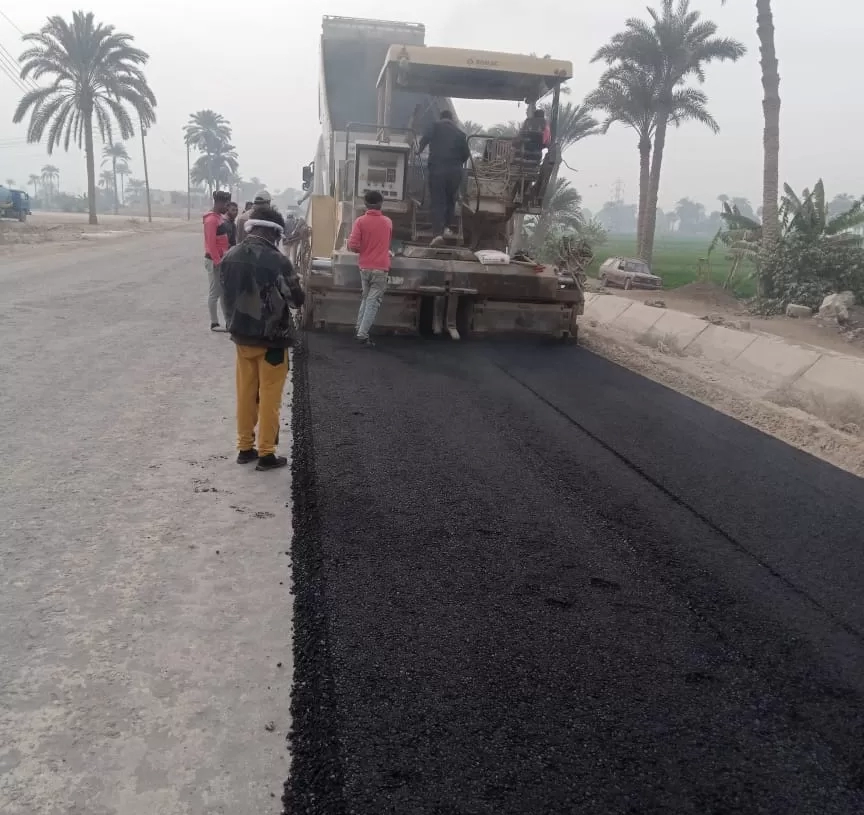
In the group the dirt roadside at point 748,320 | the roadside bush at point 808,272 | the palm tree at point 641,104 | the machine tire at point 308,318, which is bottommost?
the dirt roadside at point 748,320

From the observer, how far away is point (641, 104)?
27.8 metres

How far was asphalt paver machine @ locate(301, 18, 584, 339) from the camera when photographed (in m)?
8.60

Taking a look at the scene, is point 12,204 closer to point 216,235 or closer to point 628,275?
point 628,275

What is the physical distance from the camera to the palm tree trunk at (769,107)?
670 inches

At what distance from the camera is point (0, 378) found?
5.93 meters

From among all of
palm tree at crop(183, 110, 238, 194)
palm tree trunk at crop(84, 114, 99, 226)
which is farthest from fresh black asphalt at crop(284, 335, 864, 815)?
palm tree at crop(183, 110, 238, 194)

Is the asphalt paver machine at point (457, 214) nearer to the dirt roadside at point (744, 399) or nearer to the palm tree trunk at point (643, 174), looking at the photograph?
the dirt roadside at point (744, 399)

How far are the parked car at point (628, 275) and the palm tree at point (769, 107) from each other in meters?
6.99

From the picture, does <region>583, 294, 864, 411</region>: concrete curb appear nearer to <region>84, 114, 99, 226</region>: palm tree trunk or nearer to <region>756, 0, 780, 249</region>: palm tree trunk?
<region>756, 0, 780, 249</region>: palm tree trunk

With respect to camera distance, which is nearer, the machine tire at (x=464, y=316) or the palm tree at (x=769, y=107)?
the machine tire at (x=464, y=316)

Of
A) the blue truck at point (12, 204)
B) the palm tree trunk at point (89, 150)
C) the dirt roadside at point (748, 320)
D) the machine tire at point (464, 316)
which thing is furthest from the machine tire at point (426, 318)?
the blue truck at point (12, 204)

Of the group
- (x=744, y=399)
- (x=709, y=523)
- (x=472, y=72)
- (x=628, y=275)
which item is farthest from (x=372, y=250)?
(x=628, y=275)

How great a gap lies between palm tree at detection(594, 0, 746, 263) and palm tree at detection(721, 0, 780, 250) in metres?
10.3

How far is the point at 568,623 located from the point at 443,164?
22.9ft
